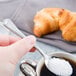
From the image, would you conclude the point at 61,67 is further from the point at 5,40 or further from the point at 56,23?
the point at 56,23

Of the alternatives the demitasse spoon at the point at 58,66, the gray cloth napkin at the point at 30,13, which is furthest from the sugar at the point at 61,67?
the gray cloth napkin at the point at 30,13

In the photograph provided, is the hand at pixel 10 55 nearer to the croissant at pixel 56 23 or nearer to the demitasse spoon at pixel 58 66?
the demitasse spoon at pixel 58 66

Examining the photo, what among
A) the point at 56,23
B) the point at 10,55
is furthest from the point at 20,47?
the point at 56,23

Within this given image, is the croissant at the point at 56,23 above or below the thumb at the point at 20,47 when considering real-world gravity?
below

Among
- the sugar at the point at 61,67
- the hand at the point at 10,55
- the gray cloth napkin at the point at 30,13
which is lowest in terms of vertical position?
the gray cloth napkin at the point at 30,13

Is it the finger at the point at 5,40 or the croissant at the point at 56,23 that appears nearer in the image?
the finger at the point at 5,40
